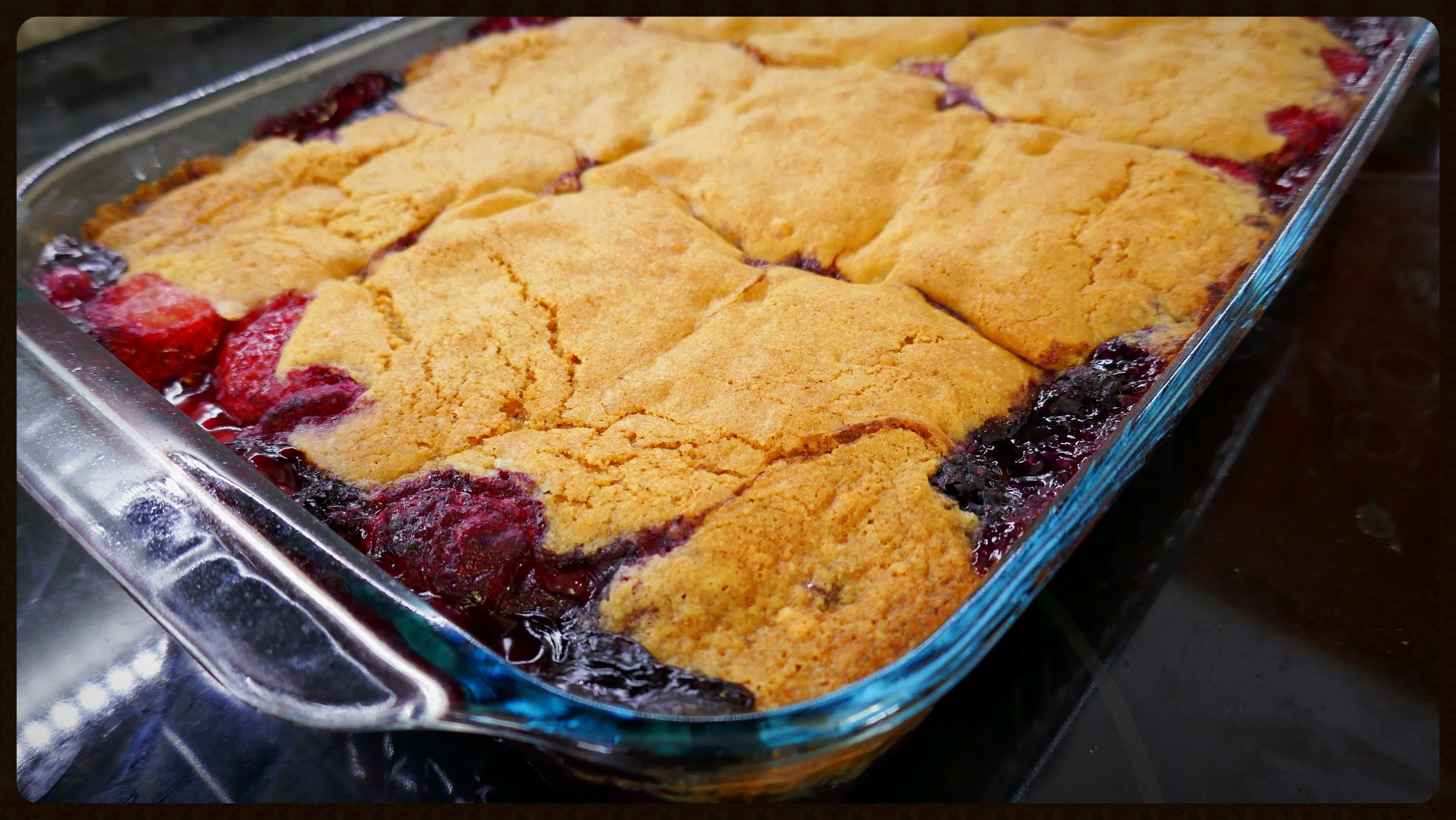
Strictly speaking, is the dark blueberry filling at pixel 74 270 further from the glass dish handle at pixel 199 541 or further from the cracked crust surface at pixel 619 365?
the cracked crust surface at pixel 619 365

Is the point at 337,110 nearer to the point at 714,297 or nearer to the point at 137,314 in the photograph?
the point at 137,314

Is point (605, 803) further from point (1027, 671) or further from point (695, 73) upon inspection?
point (695, 73)

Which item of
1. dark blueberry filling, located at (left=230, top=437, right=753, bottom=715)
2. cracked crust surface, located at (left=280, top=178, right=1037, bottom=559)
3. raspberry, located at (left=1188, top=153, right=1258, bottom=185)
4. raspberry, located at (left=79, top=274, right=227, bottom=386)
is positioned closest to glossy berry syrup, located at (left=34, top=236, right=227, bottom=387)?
raspberry, located at (left=79, top=274, right=227, bottom=386)

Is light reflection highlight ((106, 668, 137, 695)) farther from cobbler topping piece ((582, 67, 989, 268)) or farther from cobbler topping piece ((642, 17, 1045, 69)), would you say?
cobbler topping piece ((642, 17, 1045, 69))

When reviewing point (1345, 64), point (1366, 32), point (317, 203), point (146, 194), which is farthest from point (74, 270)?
point (1366, 32)

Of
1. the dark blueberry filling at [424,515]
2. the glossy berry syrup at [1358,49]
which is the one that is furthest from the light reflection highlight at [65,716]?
the glossy berry syrup at [1358,49]

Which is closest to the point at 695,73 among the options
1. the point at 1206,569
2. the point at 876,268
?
the point at 876,268
